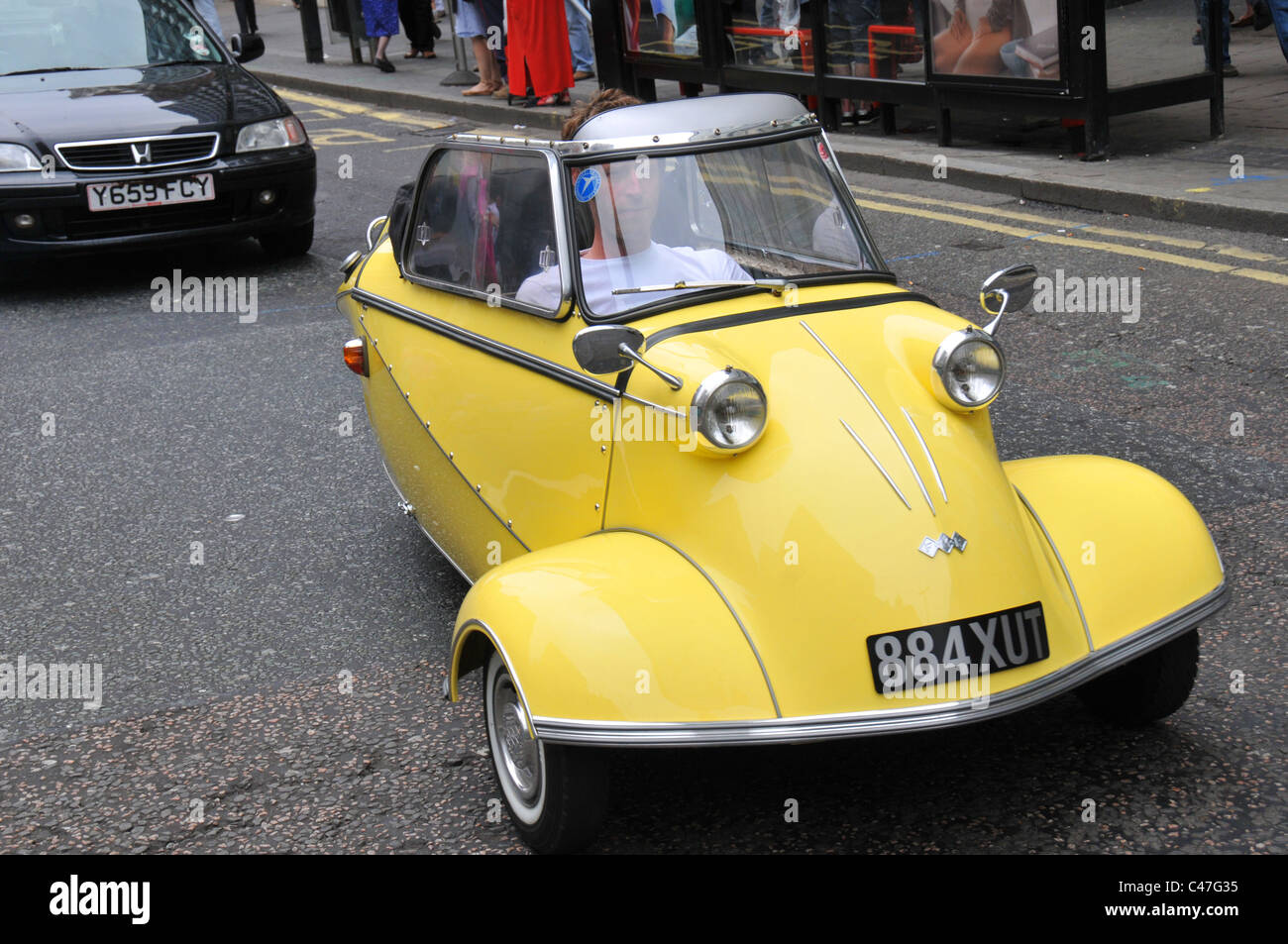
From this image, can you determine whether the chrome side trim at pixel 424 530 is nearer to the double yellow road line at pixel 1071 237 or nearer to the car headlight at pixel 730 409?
the car headlight at pixel 730 409

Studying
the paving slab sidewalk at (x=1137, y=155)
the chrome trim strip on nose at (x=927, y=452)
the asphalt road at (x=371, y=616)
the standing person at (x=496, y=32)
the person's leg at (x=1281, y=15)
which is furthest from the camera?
the standing person at (x=496, y=32)

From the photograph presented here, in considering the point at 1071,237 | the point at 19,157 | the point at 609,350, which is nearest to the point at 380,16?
the point at 19,157

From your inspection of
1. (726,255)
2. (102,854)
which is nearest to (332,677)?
(102,854)

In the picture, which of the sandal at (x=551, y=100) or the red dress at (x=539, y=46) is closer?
the red dress at (x=539, y=46)

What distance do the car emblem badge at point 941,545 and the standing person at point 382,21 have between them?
17782 mm

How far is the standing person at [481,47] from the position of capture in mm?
16297

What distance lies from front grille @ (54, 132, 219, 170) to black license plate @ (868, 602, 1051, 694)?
683 cm

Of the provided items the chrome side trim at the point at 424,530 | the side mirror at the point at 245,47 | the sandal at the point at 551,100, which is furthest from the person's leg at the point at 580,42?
the chrome side trim at the point at 424,530

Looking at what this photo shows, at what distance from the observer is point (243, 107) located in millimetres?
8945

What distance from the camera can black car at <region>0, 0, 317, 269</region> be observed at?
834 centimetres

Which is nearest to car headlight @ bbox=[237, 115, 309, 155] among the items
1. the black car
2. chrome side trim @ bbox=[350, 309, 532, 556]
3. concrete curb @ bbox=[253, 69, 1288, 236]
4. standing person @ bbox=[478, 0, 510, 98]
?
the black car

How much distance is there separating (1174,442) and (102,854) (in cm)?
385
